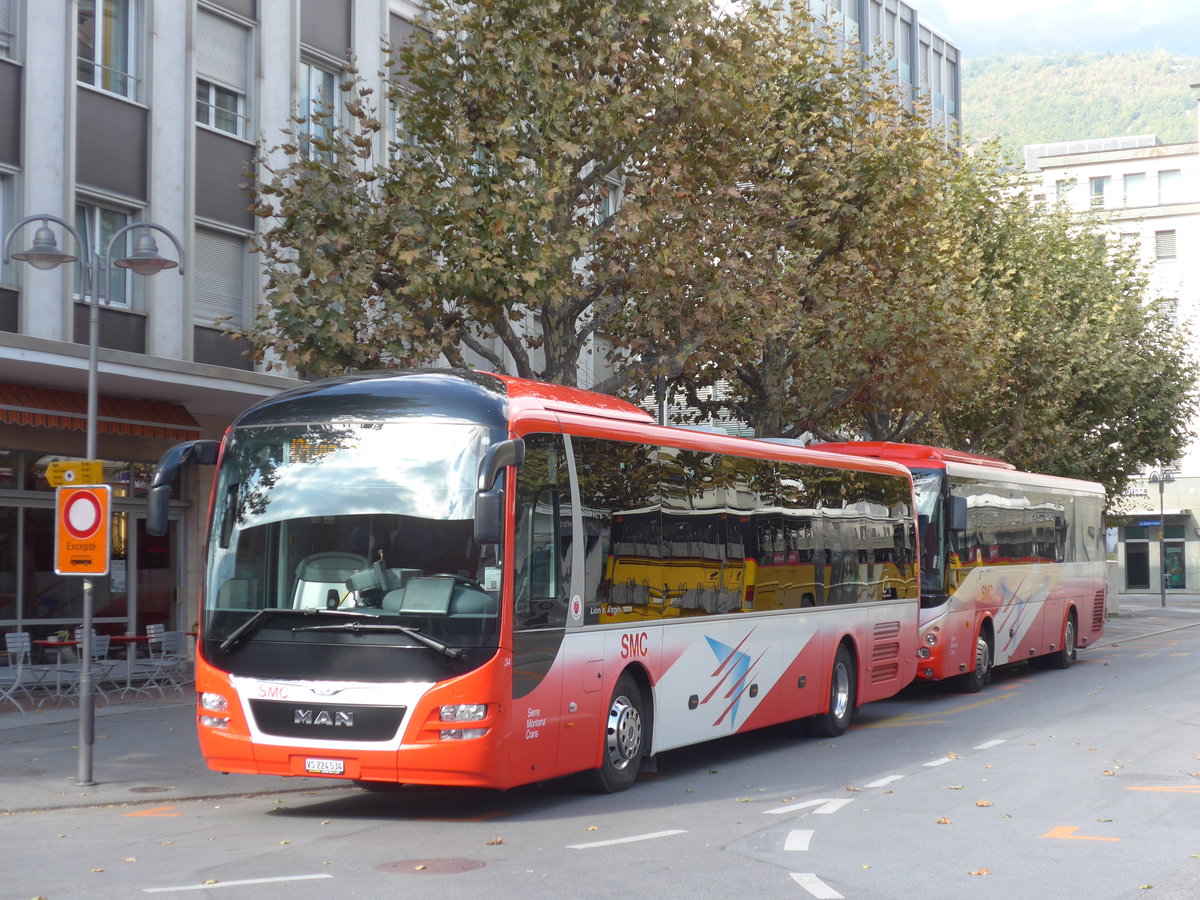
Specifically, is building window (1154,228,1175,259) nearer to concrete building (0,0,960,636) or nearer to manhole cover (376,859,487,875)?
concrete building (0,0,960,636)

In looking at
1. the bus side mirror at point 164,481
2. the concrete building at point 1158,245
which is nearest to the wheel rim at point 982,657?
the bus side mirror at point 164,481

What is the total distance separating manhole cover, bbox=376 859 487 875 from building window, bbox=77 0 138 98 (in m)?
15.6

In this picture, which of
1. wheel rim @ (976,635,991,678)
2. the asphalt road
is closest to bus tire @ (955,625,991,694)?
wheel rim @ (976,635,991,678)

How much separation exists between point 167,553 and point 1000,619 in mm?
12768

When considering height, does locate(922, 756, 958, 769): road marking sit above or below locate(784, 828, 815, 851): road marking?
below

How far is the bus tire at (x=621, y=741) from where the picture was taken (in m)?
11.8

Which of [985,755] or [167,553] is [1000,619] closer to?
[985,755]

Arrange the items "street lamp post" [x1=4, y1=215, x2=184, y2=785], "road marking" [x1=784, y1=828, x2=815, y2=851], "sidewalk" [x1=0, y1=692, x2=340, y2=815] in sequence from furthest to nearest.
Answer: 1. "street lamp post" [x1=4, y1=215, x2=184, y2=785]
2. "sidewalk" [x1=0, y1=692, x2=340, y2=815]
3. "road marking" [x1=784, y1=828, x2=815, y2=851]

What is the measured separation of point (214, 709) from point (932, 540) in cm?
1182

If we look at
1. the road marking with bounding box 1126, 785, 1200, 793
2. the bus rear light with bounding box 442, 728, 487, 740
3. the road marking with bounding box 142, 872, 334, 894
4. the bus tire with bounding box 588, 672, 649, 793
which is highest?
the bus rear light with bounding box 442, 728, 487, 740

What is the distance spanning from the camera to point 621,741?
11977 millimetres

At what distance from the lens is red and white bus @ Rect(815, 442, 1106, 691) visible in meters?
20.2

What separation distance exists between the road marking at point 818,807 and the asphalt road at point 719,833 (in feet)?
0.06

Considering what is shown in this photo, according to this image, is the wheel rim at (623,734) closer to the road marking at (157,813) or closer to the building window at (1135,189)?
the road marking at (157,813)
